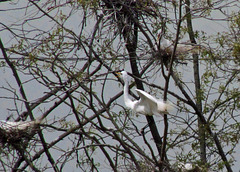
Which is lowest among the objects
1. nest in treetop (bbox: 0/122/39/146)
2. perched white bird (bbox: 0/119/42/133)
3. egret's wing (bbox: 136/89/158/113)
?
nest in treetop (bbox: 0/122/39/146)

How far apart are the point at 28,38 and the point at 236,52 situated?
1801mm

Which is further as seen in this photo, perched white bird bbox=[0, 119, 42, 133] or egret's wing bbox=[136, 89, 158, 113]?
perched white bird bbox=[0, 119, 42, 133]

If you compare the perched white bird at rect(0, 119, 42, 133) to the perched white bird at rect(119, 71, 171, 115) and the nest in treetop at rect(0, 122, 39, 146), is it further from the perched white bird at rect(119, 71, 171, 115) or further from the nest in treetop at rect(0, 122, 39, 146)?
the perched white bird at rect(119, 71, 171, 115)

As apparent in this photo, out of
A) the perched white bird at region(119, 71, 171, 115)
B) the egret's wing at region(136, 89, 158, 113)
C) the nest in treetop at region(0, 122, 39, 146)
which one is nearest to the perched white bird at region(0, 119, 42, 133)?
the nest in treetop at region(0, 122, 39, 146)

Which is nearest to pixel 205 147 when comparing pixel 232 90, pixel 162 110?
pixel 232 90

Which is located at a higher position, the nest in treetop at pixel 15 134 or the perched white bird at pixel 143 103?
the perched white bird at pixel 143 103

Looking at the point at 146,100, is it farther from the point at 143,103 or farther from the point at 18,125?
the point at 18,125

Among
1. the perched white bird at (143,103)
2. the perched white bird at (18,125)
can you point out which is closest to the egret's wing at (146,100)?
the perched white bird at (143,103)

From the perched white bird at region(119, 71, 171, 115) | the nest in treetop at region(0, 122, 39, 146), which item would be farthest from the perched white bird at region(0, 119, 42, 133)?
the perched white bird at region(119, 71, 171, 115)

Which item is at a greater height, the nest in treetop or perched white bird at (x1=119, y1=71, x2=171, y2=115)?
perched white bird at (x1=119, y1=71, x2=171, y2=115)

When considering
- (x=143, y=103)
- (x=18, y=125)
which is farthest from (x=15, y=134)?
(x=143, y=103)

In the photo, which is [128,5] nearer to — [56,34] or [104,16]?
[104,16]

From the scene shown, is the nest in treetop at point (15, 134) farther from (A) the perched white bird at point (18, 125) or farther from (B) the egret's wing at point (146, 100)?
(B) the egret's wing at point (146, 100)

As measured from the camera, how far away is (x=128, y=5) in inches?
235
